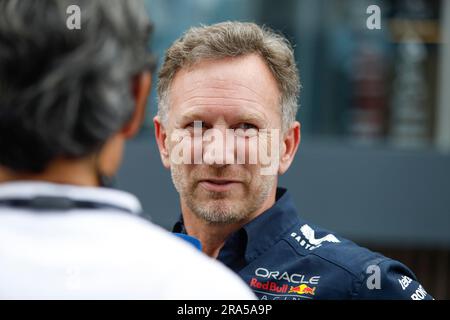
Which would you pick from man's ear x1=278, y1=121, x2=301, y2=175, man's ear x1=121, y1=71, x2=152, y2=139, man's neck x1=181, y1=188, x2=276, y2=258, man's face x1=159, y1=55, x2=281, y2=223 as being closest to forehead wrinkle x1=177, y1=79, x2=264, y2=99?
man's face x1=159, y1=55, x2=281, y2=223

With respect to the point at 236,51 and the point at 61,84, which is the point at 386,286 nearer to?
the point at 236,51

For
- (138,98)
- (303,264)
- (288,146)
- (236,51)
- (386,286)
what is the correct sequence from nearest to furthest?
(138,98)
(386,286)
(303,264)
(236,51)
(288,146)

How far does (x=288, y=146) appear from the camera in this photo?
2621 millimetres

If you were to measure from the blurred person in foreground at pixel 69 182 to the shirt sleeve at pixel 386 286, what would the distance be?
2.94ft

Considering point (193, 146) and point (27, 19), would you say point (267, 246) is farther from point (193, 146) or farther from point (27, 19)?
point (27, 19)

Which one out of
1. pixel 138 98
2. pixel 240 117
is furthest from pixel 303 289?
pixel 138 98

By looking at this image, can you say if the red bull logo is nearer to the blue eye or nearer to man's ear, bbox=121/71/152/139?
the blue eye

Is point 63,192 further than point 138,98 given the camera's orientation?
No

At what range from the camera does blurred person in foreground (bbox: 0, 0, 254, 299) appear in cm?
125

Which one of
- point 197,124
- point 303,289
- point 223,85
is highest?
point 223,85

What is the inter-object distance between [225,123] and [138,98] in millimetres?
1057

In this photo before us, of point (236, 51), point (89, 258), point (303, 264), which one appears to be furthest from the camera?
point (236, 51)

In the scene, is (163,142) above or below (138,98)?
below

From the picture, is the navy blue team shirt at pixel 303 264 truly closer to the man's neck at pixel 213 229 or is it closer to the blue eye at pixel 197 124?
the man's neck at pixel 213 229
